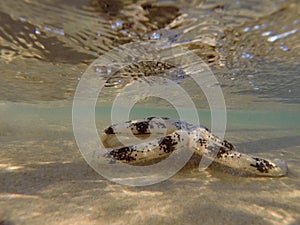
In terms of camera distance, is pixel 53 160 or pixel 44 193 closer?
pixel 44 193

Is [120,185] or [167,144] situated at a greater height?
[167,144]

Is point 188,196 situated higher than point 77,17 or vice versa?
point 77,17

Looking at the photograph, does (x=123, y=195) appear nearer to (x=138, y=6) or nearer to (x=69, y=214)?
(x=69, y=214)

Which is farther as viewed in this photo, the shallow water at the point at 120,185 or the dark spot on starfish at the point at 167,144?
the dark spot on starfish at the point at 167,144

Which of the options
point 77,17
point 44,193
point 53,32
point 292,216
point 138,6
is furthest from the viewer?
point 53,32

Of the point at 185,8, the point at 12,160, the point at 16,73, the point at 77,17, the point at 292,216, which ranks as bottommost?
the point at 12,160

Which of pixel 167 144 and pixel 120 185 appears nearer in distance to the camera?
pixel 120 185

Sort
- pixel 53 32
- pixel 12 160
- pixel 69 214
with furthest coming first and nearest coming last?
pixel 53 32 < pixel 12 160 < pixel 69 214

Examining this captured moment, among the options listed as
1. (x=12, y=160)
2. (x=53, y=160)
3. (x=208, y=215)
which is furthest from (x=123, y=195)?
(x=12, y=160)

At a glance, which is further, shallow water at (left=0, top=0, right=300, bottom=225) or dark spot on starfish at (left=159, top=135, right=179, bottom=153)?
dark spot on starfish at (left=159, top=135, right=179, bottom=153)
